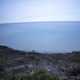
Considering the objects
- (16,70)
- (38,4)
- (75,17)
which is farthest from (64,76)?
(38,4)

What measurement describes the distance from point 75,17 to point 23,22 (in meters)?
0.76

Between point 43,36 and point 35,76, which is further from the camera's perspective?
point 43,36

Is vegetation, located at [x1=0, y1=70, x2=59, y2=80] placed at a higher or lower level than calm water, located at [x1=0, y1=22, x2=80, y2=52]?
lower

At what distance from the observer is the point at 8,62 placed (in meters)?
2.73

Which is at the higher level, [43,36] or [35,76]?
[43,36]

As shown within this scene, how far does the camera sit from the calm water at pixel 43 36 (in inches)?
112

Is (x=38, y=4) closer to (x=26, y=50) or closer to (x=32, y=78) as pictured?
(x=26, y=50)

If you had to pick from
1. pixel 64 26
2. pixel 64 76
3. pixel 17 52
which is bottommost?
pixel 64 76

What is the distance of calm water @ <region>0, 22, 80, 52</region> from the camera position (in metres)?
2.84

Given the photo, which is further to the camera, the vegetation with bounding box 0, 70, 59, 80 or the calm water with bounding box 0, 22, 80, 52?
the calm water with bounding box 0, 22, 80, 52

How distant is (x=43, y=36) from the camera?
2898 mm

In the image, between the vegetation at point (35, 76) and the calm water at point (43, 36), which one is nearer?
the vegetation at point (35, 76)

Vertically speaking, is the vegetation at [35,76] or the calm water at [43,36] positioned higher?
the calm water at [43,36]

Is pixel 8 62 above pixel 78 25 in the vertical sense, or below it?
below
